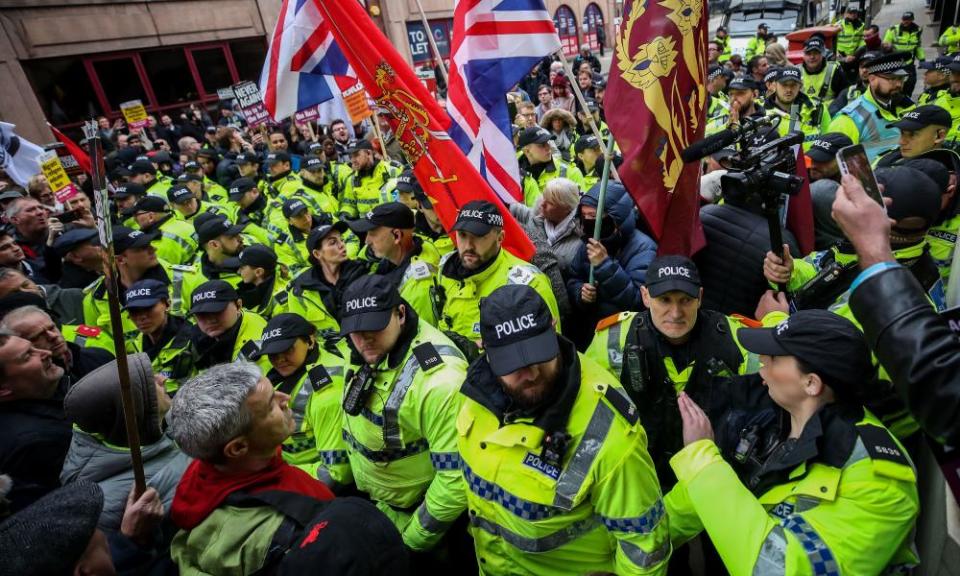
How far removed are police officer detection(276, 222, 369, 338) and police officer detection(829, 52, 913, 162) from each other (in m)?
6.33

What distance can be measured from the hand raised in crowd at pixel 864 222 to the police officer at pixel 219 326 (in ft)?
11.8

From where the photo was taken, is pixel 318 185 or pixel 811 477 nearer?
pixel 811 477

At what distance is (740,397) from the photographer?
8.38 ft

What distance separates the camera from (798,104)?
326 inches

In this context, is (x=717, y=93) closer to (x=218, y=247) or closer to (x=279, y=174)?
(x=279, y=174)

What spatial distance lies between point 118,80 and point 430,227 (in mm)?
17107

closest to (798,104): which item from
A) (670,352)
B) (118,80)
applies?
(670,352)

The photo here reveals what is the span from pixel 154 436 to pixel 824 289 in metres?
3.65

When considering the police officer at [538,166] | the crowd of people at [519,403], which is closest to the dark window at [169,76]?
the crowd of people at [519,403]

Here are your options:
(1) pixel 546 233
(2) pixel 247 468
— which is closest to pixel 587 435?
(2) pixel 247 468

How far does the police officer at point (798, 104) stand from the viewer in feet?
25.4

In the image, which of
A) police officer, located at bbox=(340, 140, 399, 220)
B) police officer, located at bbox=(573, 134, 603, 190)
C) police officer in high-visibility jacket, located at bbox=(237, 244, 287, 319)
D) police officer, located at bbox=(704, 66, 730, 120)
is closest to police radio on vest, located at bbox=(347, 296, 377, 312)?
police officer in high-visibility jacket, located at bbox=(237, 244, 287, 319)

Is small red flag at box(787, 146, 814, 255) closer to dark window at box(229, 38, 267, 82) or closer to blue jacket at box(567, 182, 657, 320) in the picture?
blue jacket at box(567, 182, 657, 320)

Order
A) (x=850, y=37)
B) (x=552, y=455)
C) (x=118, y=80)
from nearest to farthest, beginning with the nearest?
1. (x=552, y=455)
2. (x=850, y=37)
3. (x=118, y=80)
